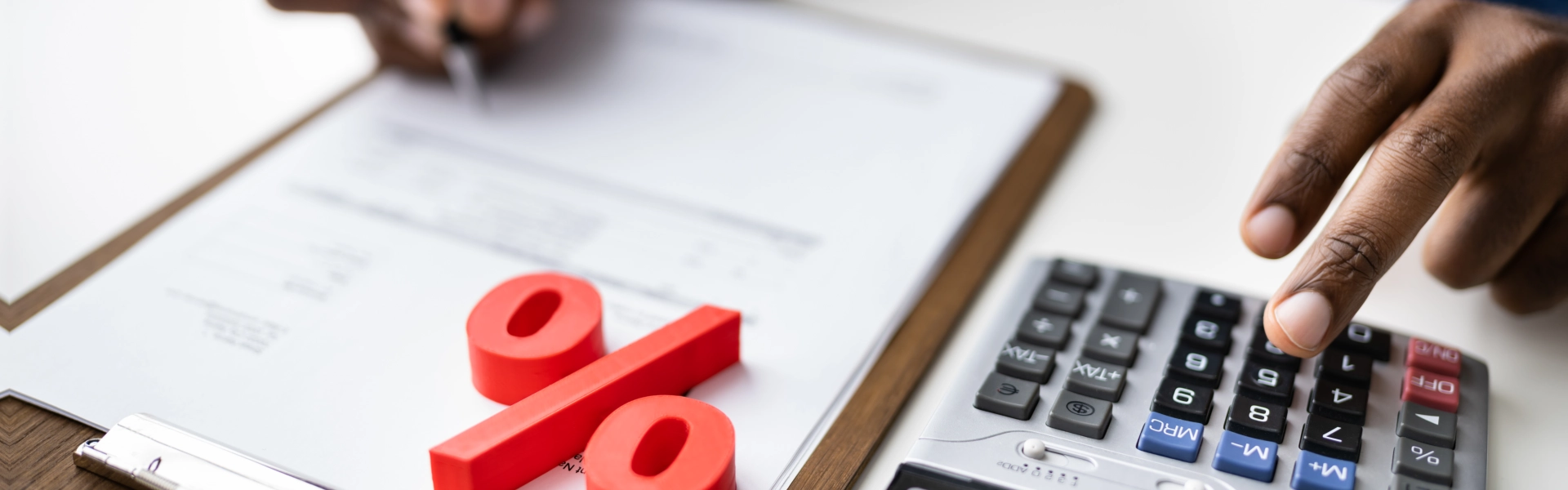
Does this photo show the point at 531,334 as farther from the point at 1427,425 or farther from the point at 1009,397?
the point at 1427,425

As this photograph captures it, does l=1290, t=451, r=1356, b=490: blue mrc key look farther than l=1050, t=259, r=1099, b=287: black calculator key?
No

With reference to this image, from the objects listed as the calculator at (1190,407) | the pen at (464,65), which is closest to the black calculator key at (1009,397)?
the calculator at (1190,407)

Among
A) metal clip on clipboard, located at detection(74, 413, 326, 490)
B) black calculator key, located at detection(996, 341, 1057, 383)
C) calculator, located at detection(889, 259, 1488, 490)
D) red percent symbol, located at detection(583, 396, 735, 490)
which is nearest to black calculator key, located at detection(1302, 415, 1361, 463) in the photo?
calculator, located at detection(889, 259, 1488, 490)

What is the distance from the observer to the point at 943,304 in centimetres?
54

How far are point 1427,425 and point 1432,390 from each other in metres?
0.03

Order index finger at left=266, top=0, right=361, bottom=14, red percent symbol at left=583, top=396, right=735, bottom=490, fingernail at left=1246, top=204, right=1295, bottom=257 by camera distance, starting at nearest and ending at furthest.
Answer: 1. red percent symbol at left=583, top=396, right=735, bottom=490
2. fingernail at left=1246, top=204, right=1295, bottom=257
3. index finger at left=266, top=0, right=361, bottom=14

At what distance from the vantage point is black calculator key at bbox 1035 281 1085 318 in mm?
493

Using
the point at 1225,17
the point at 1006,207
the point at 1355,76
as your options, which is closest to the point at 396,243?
the point at 1006,207

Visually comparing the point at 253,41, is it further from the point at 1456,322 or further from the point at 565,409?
the point at 1456,322

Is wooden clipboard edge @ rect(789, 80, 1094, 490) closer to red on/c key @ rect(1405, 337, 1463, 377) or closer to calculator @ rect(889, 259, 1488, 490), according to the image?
calculator @ rect(889, 259, 1488, 490)

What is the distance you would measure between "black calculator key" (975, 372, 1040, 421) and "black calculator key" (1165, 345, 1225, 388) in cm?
6

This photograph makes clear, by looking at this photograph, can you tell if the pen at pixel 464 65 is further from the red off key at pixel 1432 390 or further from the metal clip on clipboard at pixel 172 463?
the red off key at pixel 1432 390

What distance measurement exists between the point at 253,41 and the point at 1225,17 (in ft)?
2.55

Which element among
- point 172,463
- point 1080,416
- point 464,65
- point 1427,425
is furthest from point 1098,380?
point 464,65
